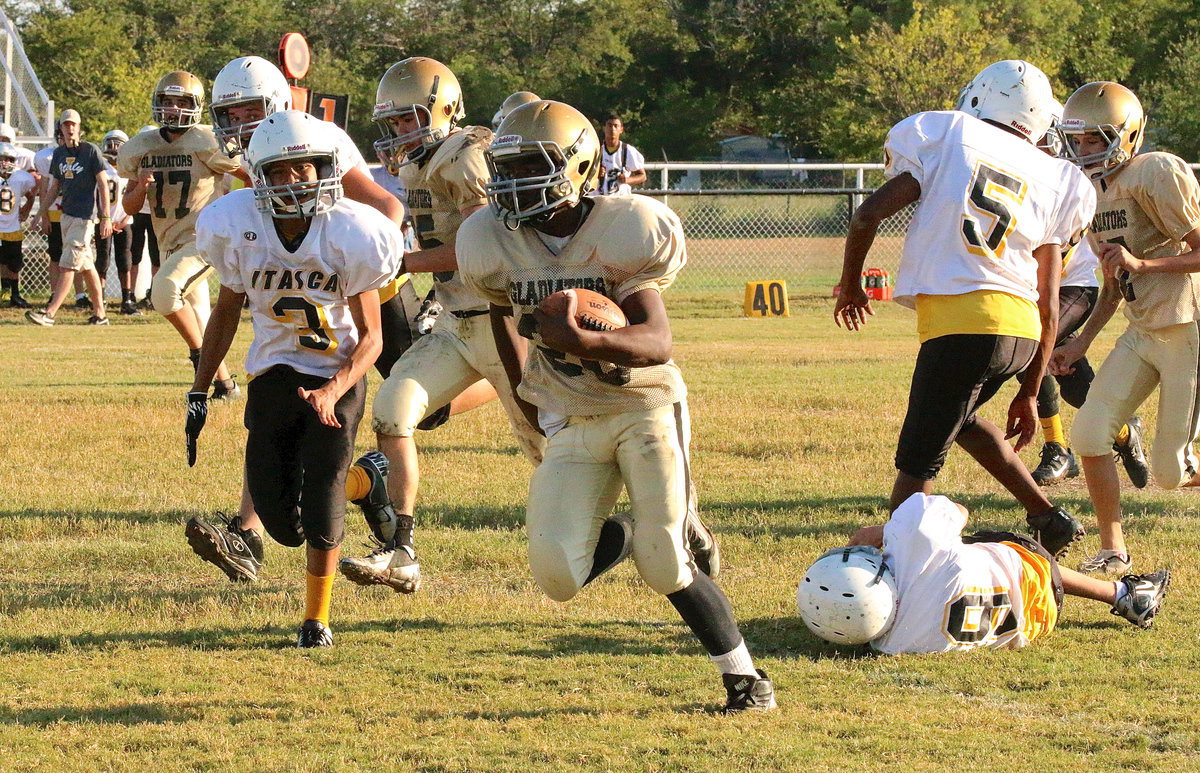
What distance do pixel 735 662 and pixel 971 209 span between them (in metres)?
1.73

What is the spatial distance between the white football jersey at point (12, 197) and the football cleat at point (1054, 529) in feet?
44.7

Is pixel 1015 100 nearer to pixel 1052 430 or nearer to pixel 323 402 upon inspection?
pixel 323 402

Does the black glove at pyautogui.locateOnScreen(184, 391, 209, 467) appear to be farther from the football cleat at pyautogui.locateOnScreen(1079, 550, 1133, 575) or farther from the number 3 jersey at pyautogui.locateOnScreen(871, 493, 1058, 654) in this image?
the football cleat at pyautogui.locateOnScreen(1079, 550, 1133, 575)

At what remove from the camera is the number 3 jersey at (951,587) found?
4.60m

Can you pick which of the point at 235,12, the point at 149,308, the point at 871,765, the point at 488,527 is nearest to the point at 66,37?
the point at 235,12

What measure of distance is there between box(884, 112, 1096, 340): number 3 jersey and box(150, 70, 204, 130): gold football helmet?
5.28m

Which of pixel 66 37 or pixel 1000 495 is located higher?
pixel 1000 495

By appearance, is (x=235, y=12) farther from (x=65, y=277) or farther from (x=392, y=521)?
(x=392, y=521)

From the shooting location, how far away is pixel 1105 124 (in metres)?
5.68

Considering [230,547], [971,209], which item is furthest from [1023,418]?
[230,547]

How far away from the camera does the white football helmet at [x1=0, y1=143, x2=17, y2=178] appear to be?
1644cm

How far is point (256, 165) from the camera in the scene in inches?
186

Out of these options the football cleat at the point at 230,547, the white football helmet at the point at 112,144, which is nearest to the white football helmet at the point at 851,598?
the football cleat at the point at 230,547

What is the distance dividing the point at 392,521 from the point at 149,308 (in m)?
12.9
